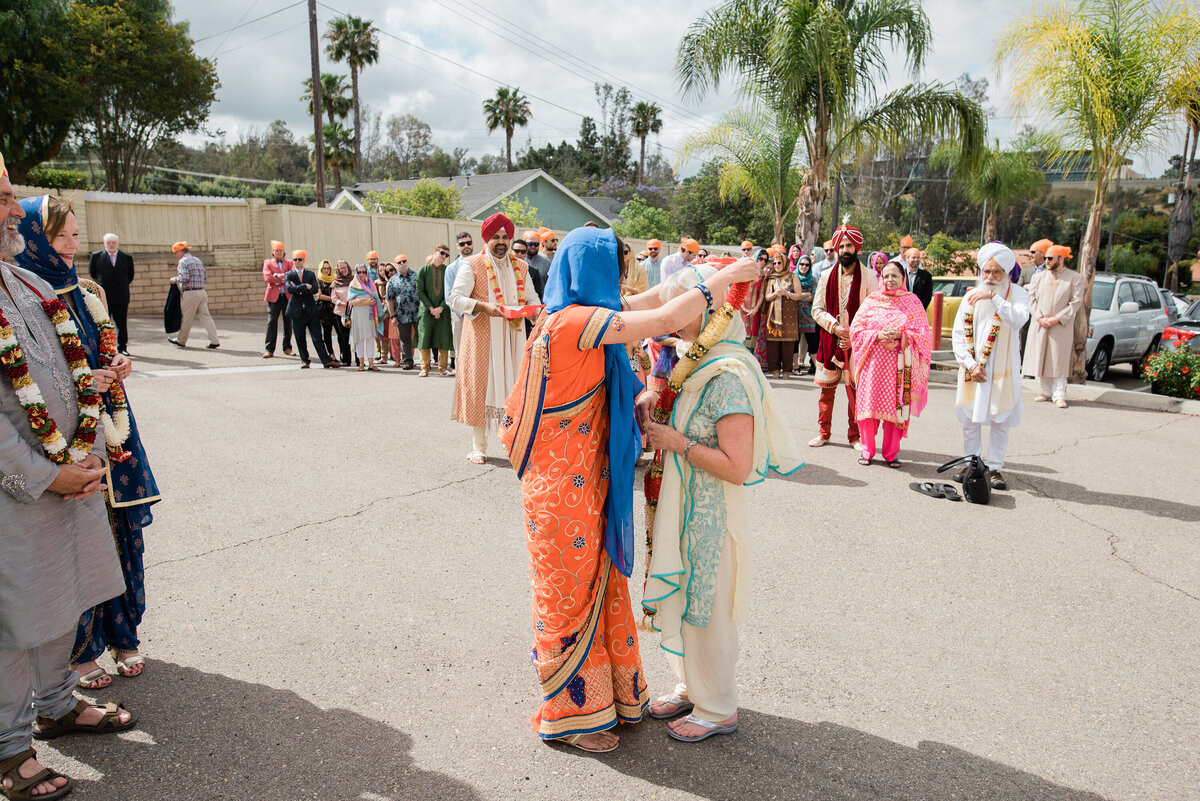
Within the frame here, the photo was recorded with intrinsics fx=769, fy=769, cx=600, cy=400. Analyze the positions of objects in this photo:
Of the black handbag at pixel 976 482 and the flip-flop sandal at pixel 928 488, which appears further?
the flip-flop sandal at pixel 928 488

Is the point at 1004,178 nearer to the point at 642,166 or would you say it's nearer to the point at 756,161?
the point at 756,161

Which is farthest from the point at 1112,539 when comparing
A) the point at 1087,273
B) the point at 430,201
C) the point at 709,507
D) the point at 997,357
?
the point at 430,201

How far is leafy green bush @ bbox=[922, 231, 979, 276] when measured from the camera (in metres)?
28.3

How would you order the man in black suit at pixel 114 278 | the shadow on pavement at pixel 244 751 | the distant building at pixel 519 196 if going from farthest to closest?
the distant building at pixel 519 196, the man in black suit at pixel 114 278, the shadow on pavement at pixel 244 751

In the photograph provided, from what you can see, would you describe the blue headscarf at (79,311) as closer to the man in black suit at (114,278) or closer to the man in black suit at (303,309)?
the man in black suit at (303,309)

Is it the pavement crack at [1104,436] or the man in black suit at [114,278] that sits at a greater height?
the man in black suit at [114,278]

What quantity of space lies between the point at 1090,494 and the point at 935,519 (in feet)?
5.78

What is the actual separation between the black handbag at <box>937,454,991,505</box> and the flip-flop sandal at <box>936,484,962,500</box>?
68 millimetres

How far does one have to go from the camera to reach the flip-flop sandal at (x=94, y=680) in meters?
3.30

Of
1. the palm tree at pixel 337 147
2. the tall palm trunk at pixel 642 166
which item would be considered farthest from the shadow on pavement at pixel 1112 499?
the tall palm trunk at pixel 642 166

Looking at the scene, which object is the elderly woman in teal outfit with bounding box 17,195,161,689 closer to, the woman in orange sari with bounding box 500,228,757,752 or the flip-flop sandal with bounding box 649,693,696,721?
the woman in orange sari with bounding box 500,228,757,752

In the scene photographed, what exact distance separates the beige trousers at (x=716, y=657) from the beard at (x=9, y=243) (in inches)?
110

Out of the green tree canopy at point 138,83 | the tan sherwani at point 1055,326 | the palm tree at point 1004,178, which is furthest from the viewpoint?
the palm tree at point 1004,178

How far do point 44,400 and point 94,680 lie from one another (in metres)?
1.38
